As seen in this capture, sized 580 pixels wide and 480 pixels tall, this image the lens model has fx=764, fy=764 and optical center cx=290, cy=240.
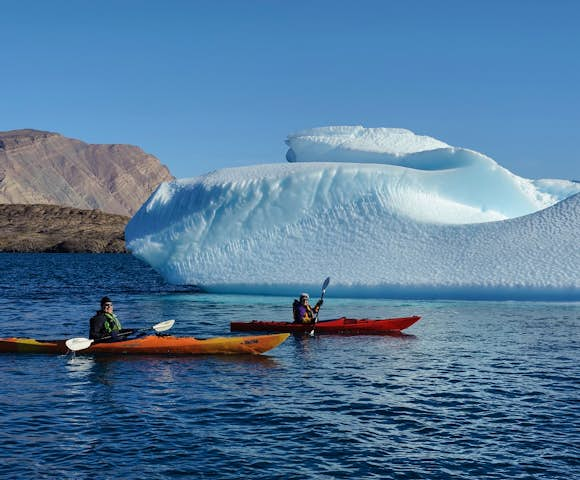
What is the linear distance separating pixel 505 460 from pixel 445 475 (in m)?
1.23

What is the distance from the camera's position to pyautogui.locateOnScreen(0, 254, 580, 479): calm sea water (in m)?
11.1

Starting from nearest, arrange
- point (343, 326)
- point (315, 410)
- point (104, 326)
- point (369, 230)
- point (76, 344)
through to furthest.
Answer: point (315, 410)
point (76, 344)
point (104, 326)
point (343, 326)
point (369, 230)

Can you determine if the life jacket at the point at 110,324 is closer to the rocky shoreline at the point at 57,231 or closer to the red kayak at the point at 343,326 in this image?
the red kayak at the point at 343,326

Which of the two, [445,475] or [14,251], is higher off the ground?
[14,251]

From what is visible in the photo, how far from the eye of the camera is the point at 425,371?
18.0 meters

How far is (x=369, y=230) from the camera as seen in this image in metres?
32.8

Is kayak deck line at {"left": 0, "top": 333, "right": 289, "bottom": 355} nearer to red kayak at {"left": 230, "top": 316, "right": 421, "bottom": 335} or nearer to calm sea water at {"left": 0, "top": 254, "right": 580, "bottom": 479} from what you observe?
calm sea water at {"left": 0, "top": 254, "right": 580, "bottom": 479}

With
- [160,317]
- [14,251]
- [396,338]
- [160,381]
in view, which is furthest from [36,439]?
[14,251]

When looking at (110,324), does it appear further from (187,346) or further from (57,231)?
(57,231)

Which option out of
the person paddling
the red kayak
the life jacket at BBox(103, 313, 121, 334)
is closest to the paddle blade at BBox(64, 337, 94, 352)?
the person paddling

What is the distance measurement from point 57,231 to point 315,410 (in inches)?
6893

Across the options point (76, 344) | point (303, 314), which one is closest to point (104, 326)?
point (76, 344)

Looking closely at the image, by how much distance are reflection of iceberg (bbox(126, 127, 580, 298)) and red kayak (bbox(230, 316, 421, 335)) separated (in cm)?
675

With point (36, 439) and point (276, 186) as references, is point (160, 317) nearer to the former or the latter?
point (276, 186)
